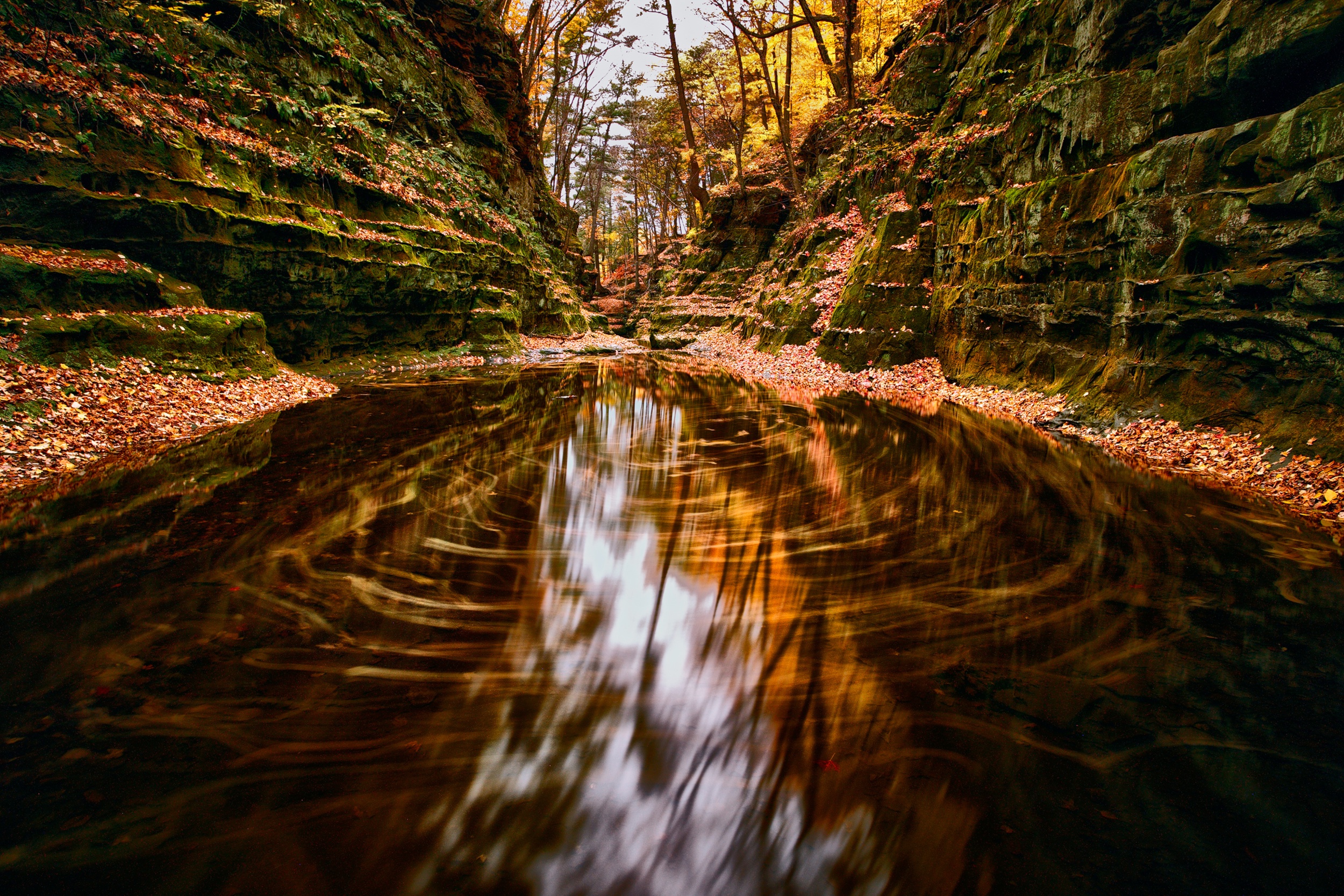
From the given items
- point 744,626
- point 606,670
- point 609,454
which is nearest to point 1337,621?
point 744,626

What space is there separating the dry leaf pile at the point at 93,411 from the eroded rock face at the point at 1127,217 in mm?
11964

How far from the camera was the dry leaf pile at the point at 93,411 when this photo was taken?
17.7 feet

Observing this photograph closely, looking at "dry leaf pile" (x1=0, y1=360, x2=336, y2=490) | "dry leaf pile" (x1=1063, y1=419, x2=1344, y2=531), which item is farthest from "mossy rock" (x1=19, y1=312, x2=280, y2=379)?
"dry leaf pile" (x1=1063, y1=419, x2=1344, y2=531)

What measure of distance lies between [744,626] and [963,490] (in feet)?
11.4

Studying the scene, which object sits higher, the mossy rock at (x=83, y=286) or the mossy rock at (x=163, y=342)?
the mossy rock at (x=83, y=286)

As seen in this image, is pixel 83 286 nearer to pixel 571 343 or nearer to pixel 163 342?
pixel 163 342

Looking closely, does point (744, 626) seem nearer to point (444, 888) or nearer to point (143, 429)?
point (444, 888)

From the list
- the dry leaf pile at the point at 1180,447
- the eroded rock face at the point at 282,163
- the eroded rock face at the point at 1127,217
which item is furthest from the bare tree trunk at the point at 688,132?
the dry leaf pile at the point at 1180,447

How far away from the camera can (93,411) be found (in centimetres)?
639

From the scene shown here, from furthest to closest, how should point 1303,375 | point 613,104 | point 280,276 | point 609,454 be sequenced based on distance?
1. point 613,104
2. point 280,276
3. point 609,454
4. point 1303,375

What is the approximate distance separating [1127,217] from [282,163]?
15228 millimetres

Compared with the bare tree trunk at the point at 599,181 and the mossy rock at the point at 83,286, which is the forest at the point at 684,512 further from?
the bare tree trunk at the point at 599,181

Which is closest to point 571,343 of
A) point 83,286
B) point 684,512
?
point 83,286

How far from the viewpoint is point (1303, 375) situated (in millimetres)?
6191
